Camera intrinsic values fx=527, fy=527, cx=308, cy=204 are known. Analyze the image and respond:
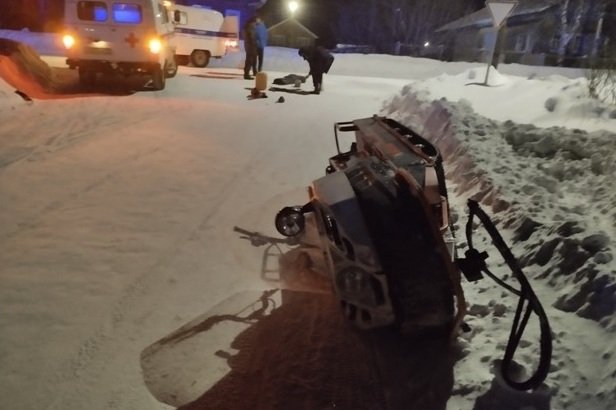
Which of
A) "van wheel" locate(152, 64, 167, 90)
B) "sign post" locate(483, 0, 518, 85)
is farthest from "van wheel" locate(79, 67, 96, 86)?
"sign post" locate(483, 0, 518, 85)

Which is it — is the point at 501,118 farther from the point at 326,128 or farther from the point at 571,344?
the point at 571,344

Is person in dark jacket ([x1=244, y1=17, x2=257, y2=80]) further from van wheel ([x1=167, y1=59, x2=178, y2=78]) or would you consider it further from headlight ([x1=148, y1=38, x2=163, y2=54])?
headlight ([x1=148, y1=38, x2=163, y2=54])

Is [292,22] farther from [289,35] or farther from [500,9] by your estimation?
[500,9]

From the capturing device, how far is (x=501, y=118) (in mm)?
8898

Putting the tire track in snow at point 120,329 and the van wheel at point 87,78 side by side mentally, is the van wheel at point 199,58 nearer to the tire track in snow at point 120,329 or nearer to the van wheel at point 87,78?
the van wheel at point 87,78

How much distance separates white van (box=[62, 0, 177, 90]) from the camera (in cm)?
1315

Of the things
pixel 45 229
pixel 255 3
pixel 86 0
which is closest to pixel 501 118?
pixel 45 229

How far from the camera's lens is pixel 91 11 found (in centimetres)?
1319

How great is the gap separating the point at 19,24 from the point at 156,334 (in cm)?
3751

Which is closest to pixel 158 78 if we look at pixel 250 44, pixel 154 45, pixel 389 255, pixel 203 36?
pixel 154 45

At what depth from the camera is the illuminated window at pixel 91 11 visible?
13.1 meters

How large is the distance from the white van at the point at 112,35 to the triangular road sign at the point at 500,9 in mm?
8147

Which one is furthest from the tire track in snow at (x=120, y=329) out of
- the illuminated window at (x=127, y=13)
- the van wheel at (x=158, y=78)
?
the illuminated window at (x=127, y=13)

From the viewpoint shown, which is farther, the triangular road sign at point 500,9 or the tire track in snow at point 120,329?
the triangular road sign at point 500,9
